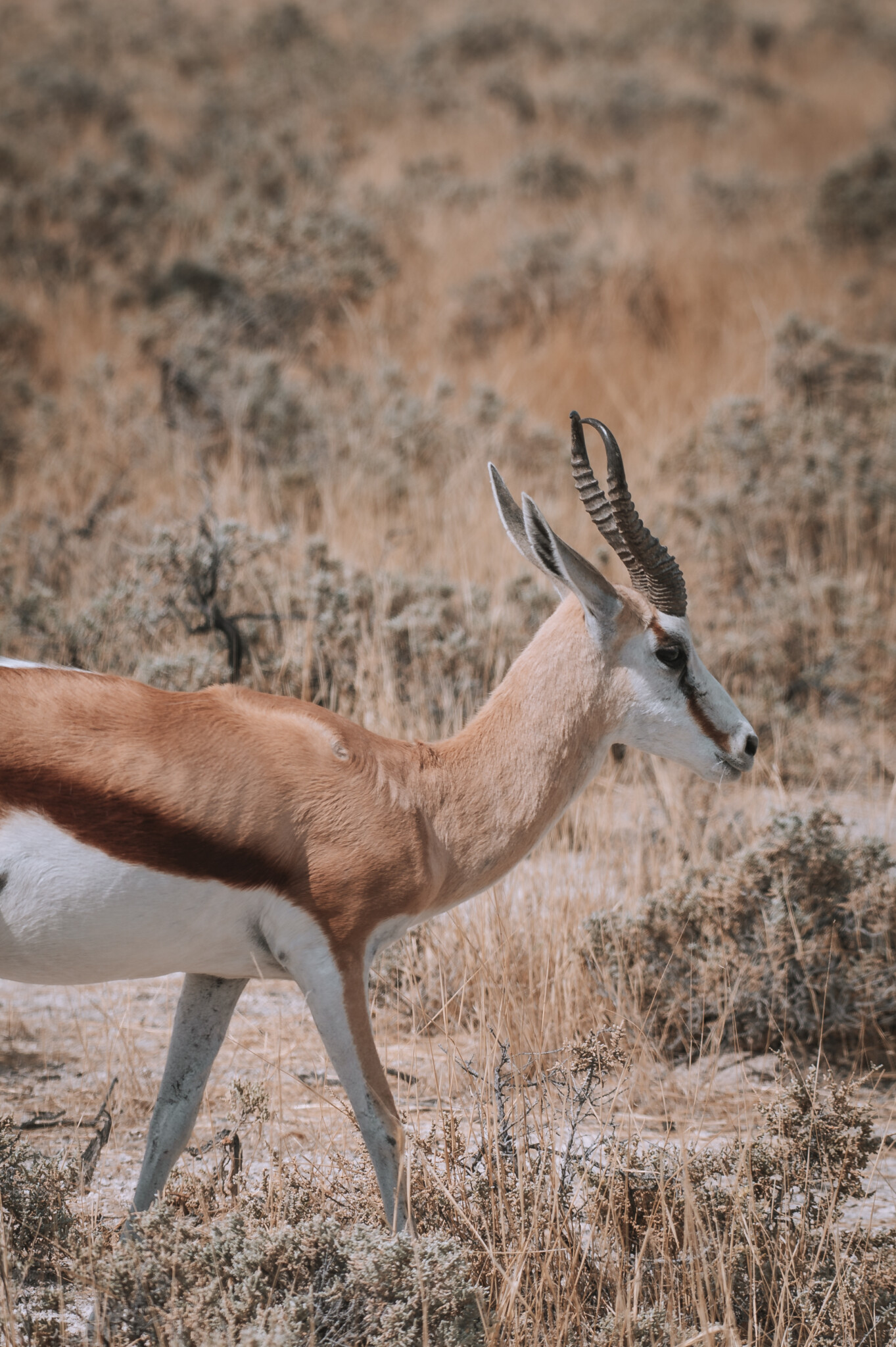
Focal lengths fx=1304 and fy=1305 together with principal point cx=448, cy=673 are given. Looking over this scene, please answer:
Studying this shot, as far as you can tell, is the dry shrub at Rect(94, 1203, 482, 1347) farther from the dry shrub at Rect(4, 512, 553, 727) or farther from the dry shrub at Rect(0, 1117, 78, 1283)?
the dry shrub at Rect(4, 512, 553, 727)

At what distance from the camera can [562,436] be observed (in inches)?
382

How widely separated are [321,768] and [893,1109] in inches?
92.6

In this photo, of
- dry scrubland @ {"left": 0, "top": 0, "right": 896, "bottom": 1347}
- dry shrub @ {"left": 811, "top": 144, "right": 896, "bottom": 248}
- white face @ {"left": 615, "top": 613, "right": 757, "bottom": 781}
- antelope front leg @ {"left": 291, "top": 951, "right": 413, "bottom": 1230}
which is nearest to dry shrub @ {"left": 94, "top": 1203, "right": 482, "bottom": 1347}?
dry scrubland @ {"left": 0, "top": 0, "right": 896, "bottom": 1347}

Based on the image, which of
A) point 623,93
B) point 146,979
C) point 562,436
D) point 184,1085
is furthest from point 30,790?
point 623,93

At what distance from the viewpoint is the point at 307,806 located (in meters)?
2.97

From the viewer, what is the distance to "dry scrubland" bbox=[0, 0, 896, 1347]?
3.17 m

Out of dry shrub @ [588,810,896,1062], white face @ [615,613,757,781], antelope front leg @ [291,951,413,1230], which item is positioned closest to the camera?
antelope front leg @ [291,951,413,1230]

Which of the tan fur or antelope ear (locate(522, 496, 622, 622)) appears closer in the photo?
the tan fur

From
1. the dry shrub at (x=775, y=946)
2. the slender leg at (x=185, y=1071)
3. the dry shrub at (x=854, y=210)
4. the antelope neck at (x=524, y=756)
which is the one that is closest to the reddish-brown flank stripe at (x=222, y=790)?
the antelope neck at (x=524, y=756)

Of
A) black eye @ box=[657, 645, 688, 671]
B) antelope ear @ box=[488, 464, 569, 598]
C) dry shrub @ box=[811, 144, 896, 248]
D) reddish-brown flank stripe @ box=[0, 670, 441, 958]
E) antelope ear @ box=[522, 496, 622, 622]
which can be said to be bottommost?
reddish-brown flank stripe @ box=[0, 670, 441, 958]

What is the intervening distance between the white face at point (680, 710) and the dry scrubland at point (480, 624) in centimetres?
82

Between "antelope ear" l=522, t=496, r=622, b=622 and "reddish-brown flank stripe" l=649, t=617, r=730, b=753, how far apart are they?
6.1 inches

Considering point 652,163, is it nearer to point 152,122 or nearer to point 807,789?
point 152,122

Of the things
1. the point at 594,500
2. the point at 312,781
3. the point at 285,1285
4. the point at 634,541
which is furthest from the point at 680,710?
the point at 285,1285
